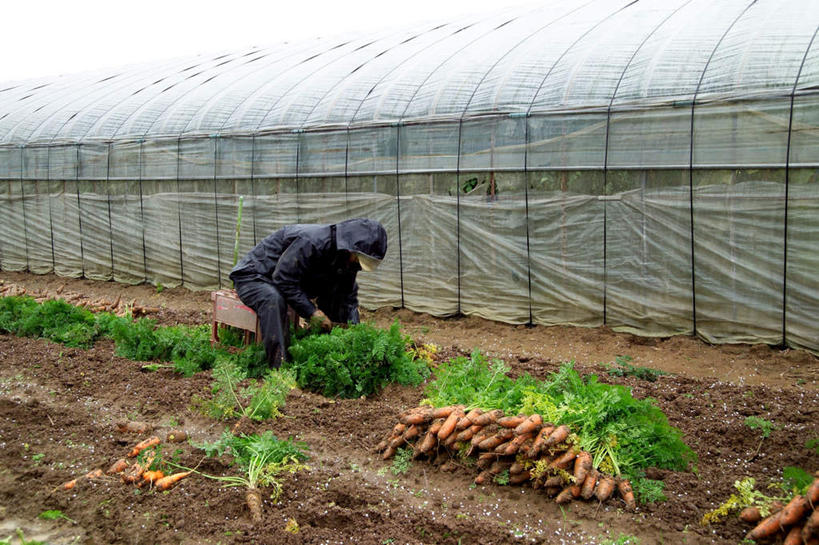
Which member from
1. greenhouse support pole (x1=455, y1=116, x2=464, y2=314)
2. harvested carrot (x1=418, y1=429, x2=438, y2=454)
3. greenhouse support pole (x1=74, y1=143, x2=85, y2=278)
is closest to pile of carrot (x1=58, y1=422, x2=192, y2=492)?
harvested carrot (x1=418, y1=429, x2=438, y2=454)

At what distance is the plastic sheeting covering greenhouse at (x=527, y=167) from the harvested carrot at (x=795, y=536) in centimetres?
496

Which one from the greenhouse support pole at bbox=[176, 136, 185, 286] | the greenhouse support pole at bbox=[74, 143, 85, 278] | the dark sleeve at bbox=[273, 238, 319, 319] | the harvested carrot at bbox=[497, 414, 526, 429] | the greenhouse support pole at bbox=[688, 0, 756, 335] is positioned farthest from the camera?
the greenhouse support pole at bbox=[74, 143, 85, 278]

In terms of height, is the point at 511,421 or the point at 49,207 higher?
the point at 49,207

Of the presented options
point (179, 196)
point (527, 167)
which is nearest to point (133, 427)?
point (527, 167)

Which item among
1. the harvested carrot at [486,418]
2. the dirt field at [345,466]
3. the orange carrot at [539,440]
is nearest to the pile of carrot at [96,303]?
the dirt field at [345,466]

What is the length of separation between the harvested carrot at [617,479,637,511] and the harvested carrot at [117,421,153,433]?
140 inches

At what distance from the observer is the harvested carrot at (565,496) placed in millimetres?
3982

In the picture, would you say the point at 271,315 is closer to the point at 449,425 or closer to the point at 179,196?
the point at 449,425

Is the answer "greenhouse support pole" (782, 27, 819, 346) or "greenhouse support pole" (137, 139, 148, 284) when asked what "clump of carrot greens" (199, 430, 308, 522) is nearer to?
"greenhouse support pole" (782, 27, 819, 346)

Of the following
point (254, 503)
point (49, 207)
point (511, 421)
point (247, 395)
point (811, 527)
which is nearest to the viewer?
point (811, 527)

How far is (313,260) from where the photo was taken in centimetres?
627

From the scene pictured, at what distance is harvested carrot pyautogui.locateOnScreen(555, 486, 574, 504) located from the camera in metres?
3.98

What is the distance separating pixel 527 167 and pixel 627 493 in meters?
5.80

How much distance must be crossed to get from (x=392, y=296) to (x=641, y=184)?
160 inches
